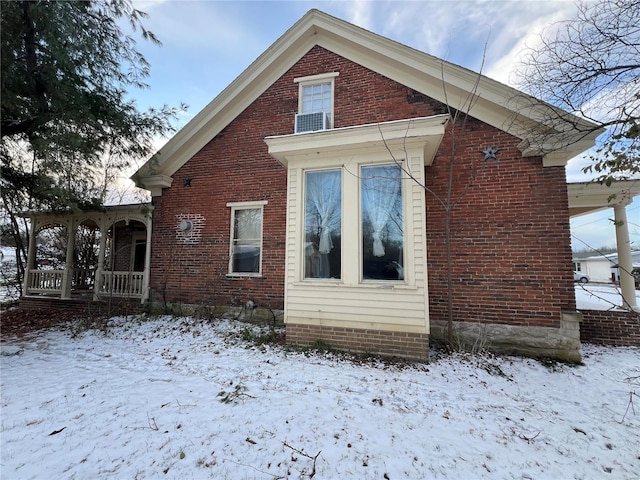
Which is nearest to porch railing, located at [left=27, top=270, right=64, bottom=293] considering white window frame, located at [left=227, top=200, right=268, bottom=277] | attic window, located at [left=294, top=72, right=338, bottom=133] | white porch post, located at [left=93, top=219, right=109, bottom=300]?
white porch post, located at [left=93, top=219, right=109, bottom=300]

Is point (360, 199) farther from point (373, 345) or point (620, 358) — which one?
point (620, 358)

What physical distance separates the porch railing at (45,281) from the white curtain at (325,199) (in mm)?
9298

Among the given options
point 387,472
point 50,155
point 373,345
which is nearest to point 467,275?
point 373,345

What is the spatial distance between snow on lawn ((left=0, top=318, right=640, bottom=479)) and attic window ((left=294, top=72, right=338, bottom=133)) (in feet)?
17.4

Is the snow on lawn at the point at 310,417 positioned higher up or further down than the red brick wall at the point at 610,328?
further down

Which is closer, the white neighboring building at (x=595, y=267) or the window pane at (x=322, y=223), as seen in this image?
the window pane at (x=322, y=223)

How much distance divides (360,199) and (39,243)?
1349 cm

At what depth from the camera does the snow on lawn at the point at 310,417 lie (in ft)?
8.37

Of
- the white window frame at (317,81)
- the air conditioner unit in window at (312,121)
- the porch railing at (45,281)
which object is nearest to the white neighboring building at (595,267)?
the white window frame at (317,81)

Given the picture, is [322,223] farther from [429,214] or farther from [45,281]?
[45,281]

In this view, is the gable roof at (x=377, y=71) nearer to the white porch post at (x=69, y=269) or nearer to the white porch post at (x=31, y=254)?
the white porch post at (x=69, y=269)

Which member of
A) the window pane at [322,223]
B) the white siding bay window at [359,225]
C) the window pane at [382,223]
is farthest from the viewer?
the window pane at [322,223]

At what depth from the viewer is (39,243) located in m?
11.6

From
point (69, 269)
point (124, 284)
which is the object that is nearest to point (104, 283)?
point (124, 284)
